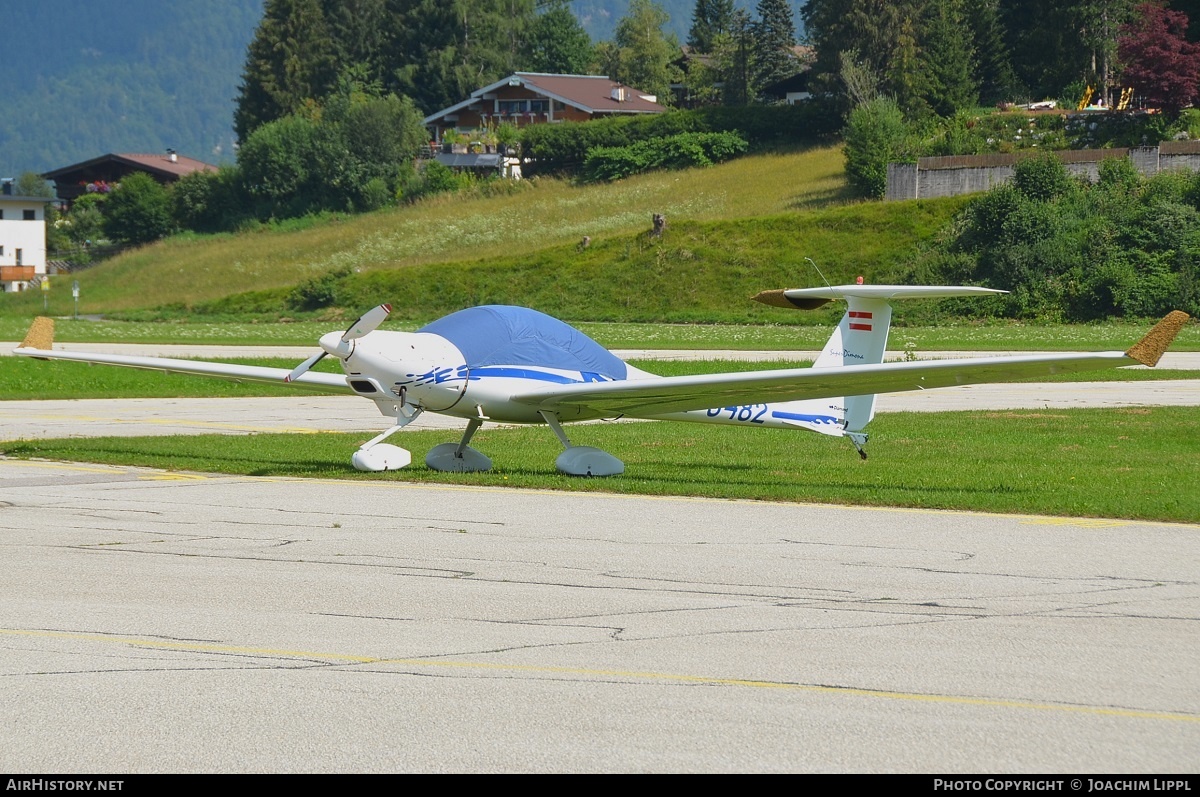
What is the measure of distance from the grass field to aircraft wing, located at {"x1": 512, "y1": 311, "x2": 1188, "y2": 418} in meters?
0.82

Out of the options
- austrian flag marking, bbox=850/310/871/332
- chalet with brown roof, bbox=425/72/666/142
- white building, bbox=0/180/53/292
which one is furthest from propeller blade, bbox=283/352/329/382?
white building, bbox=0/180/53/292

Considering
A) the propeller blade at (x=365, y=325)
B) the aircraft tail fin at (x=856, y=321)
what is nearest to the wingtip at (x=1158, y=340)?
the aircraft tail fin at (x=856, y=321)

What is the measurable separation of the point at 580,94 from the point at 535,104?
3.79 meters

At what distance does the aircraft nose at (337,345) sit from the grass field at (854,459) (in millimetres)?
1641

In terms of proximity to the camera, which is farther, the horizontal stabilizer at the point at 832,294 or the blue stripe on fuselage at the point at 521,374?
the blue stripe on fuselage at the point at 521,374

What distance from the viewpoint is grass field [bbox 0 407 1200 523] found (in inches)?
526

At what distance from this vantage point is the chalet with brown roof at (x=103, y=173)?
12300 centimetres

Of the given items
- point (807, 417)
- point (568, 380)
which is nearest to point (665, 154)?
point (807, 417)

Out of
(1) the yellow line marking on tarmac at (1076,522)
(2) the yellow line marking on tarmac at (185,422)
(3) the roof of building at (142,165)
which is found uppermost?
(3) the roof of building at (142,165)

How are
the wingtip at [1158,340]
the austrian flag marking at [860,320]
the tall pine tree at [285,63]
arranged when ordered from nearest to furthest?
the wingtip at [1158,340]
the austrian flag marking at [860,320]
the tall pine tree at [285,63]

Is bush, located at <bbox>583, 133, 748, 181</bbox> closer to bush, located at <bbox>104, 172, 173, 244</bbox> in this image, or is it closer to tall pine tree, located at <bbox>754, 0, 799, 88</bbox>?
tall pine tree, located at <bbox>754, 0, 799, 88</bbox>

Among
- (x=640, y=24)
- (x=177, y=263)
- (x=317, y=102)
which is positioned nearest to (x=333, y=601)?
(x=177, y=263)

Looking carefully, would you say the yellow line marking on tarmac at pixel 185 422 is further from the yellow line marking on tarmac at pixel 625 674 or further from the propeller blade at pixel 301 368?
the yellow line marking on tarmac at pixel 625 674

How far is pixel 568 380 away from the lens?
49.3ft
